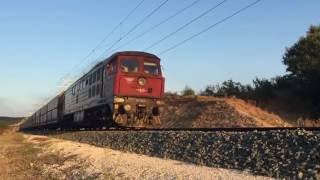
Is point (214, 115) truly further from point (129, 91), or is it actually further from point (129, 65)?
point (129, 91)

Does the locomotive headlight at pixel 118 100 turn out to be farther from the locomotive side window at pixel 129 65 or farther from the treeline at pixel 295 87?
the treeline at pixel 295 87

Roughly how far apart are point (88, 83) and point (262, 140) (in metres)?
20.7

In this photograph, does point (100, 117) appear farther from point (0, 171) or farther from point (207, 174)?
point (207, 174)

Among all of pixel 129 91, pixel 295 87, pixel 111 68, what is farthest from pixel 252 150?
pixel 295 87

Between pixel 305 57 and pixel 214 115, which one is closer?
pixel 214 115

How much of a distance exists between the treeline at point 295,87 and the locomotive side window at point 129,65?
52.8ft

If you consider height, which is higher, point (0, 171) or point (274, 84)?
point (274, 84)

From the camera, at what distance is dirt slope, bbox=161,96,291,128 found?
100 ft

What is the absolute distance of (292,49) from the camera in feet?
154

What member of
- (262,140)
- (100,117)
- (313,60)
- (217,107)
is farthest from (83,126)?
(262,140)

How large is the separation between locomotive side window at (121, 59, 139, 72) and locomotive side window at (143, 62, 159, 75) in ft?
1.33

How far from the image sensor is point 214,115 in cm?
3344

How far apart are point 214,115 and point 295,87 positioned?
12.0 m

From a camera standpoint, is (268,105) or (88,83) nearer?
(88,83)
